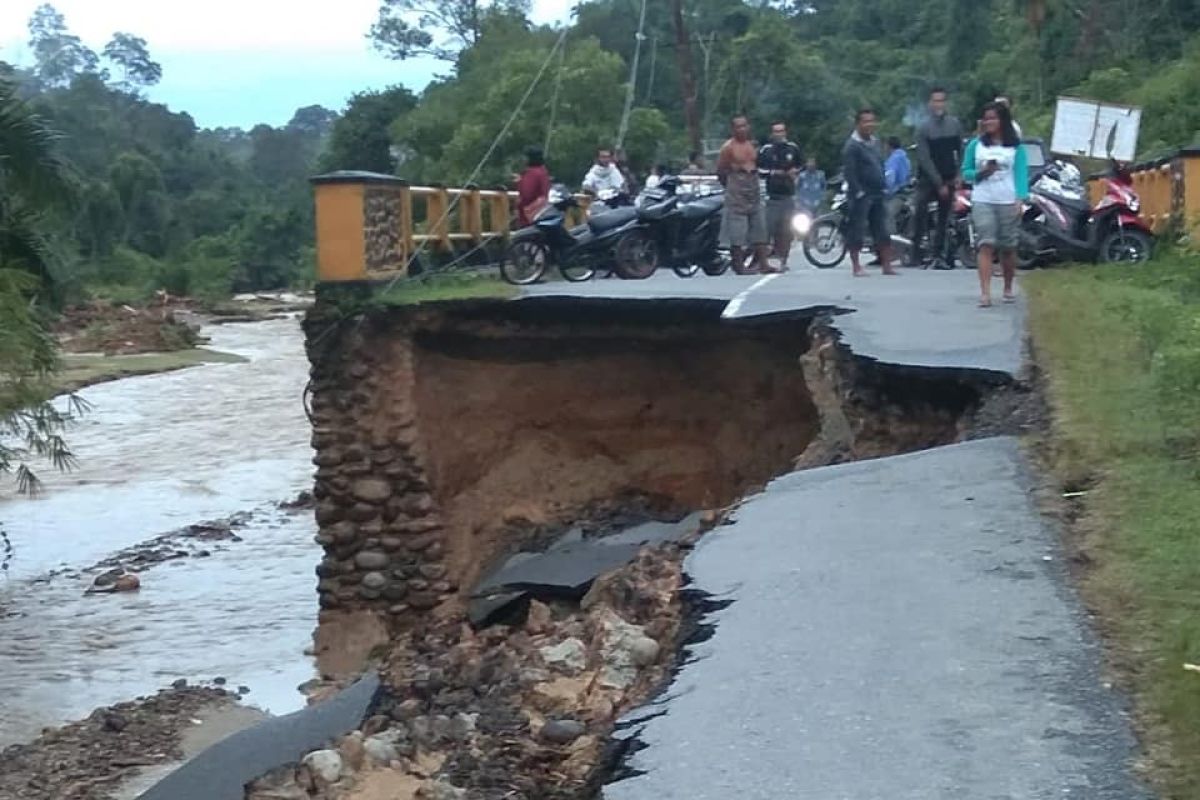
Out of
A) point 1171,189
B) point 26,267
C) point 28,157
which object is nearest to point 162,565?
point 26,267

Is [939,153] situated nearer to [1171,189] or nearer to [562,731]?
[1171,189]

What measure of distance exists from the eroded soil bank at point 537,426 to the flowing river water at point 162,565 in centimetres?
139

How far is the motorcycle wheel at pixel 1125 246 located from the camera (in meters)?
16.8

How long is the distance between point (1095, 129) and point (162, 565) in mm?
12841

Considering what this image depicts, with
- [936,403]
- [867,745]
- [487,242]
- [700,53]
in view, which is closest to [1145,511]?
[867,745]

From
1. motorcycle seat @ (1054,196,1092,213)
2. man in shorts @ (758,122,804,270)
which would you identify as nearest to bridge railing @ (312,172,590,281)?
man in shorts @ (758,122,804,270)

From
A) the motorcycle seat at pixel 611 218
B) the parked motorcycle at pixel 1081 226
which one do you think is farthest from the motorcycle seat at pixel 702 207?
the parked motorcycle at pixel 1081 226

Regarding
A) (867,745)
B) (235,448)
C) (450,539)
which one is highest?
(867,745)

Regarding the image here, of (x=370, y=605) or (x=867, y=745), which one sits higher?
(x=867, y=745)

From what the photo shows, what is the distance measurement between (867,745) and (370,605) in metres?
9.83

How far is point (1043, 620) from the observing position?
5535 mm

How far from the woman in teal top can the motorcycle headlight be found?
22.8ft

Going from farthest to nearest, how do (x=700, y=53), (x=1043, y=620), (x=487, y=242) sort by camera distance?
1. (x=700, y=53)
2. (x=487, y=242)
3. (x=1043, y=620)

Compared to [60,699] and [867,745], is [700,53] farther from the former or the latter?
[867,745]
